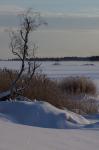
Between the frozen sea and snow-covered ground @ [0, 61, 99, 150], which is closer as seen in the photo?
snow-covered ground @ [0, 61, 99, 150]

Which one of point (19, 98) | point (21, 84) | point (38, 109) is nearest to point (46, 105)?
point (38, 109)

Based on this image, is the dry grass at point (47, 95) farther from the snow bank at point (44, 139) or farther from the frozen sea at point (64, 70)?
the frozen sea at point (64, 70)

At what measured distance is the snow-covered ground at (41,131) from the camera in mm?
5821

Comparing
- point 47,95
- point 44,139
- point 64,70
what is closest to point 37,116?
point 44,139

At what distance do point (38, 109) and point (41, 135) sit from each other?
7.98ft

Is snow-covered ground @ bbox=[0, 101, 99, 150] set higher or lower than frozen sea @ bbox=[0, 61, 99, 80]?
higher

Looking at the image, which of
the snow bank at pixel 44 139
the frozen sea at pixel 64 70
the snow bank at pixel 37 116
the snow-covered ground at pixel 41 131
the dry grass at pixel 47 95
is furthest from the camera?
the frozen sea at pixel 64 70

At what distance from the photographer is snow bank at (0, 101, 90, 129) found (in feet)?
27.6

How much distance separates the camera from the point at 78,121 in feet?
29.7

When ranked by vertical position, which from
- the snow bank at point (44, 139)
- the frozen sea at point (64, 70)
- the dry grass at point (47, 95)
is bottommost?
the frozen sea at point (64, 70)

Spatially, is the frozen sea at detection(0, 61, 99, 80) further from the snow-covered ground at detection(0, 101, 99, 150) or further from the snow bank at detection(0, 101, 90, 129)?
the snow-covered ground at detection(0, 101, 99, 150)

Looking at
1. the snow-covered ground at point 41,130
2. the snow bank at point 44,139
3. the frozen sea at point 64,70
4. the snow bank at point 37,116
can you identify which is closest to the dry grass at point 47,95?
the snow bank at point 37,116

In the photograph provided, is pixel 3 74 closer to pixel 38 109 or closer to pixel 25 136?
pixel 38 109

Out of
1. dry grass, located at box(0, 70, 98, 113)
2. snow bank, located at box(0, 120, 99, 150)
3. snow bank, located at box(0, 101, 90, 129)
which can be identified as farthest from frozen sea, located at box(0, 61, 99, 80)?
snow bank, located at box(0, 120, 99, 150)
